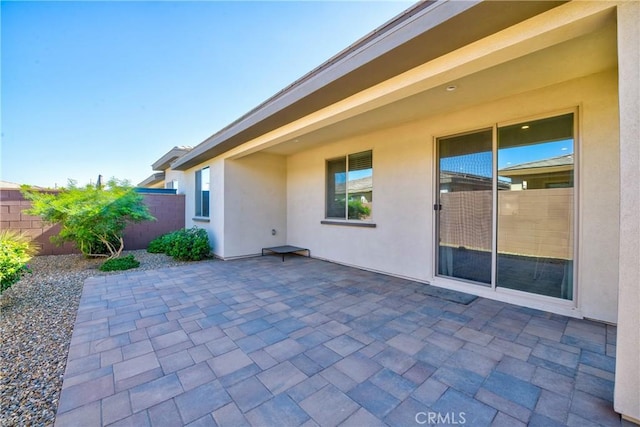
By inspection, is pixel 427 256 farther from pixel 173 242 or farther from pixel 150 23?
pixel 150 23

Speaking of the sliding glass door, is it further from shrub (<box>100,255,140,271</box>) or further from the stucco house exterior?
shrub (<box>100,255,140,271</box>)

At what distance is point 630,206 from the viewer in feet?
4.58

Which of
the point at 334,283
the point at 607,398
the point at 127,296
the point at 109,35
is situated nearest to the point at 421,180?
the point at 334,283

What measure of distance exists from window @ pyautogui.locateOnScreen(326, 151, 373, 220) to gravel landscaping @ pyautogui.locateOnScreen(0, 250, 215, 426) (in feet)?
14.4

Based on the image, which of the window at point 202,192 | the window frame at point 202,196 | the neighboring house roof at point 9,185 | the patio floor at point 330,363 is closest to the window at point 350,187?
the patio floor at point 330,363

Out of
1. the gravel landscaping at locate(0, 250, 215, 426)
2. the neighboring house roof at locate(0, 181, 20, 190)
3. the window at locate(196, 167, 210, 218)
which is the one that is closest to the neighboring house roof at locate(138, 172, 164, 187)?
the neighboring house roof at locate(0, 181, 20, 190)

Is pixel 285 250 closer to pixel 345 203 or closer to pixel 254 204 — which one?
pixel 254 204

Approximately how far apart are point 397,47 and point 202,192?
641 cm

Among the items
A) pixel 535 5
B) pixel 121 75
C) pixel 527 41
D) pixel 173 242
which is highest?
pixel 121 75

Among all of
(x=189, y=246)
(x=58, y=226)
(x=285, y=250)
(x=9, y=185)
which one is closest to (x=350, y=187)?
(x=285, y=250)

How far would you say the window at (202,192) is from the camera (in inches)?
272

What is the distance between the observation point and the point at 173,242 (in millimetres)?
6230

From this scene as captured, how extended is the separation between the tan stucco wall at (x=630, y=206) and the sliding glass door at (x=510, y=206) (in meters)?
1.83

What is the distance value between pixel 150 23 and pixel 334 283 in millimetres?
6085
